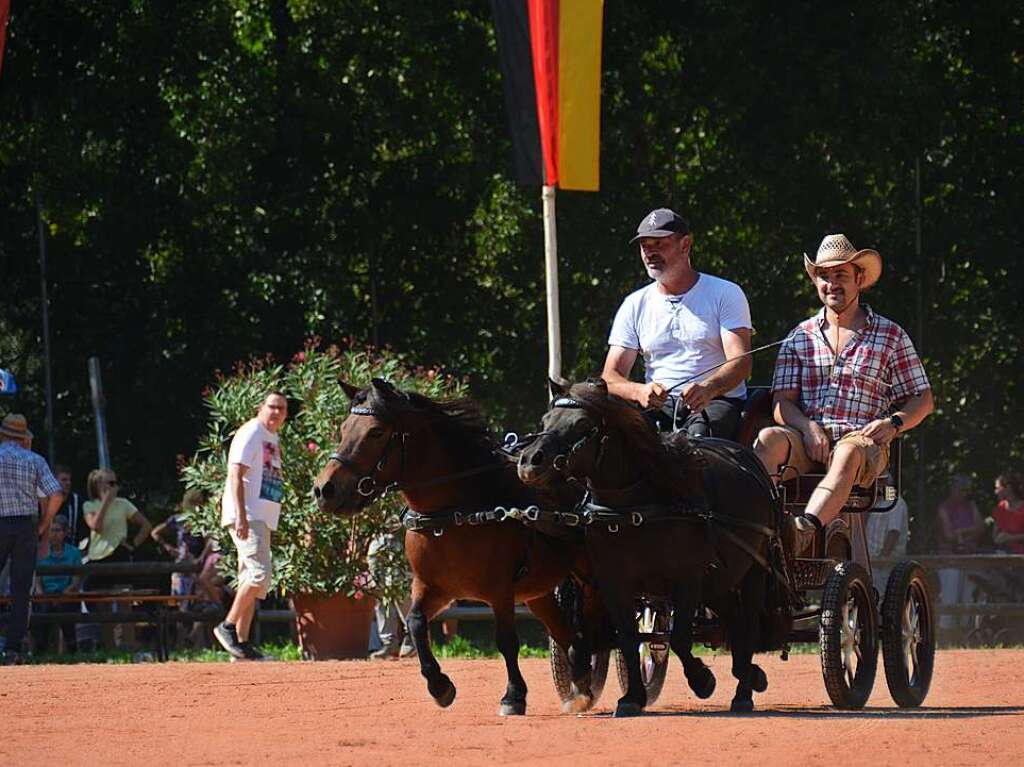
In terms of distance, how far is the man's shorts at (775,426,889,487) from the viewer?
10789 mm

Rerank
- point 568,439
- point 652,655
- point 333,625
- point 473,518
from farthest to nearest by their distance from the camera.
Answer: point 333,625, point 652,655, point 473,518, point 568,439

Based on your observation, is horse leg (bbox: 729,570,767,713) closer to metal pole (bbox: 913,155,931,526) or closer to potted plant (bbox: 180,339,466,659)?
potted plant (bbox: 180,339,466,659)

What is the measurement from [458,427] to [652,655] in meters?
1.98

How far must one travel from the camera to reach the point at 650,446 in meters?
9.97

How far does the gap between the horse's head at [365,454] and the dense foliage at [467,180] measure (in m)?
14.4

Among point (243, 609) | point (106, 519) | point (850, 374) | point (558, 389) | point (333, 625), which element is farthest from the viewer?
point (106, 519)

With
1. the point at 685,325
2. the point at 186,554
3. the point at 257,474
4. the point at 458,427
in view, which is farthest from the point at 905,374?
the point at 186,554

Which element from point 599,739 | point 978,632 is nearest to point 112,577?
point 978,632

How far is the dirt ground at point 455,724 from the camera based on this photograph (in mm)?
8508

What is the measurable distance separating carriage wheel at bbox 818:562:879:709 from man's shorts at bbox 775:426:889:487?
50cm

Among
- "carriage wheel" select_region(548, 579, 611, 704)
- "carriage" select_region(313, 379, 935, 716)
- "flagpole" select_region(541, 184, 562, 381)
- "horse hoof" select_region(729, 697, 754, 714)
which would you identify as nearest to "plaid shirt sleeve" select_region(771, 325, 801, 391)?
"carriage" select_region(313, 379, 935, 716)

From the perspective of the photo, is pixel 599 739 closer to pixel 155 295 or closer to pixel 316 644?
pixel 316 644

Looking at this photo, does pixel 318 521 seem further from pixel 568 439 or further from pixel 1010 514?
pixel 1010 514

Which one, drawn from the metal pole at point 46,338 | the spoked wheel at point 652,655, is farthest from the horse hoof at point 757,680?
the metal pole at point 46,338
